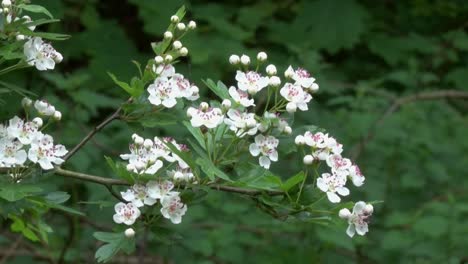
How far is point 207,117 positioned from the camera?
1732 millimetres

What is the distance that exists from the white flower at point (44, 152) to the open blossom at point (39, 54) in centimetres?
15

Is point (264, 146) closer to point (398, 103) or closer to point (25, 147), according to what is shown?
point (25, 147)

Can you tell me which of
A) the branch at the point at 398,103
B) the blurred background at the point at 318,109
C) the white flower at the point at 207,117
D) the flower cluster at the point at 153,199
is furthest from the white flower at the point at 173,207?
the branch at the point at 398,103

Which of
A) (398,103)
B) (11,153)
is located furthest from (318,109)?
(11,153)

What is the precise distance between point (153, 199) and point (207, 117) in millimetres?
181

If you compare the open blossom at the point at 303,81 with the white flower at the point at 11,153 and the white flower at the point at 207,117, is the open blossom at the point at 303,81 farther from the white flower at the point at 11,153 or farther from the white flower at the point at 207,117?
the white flower at the point at 11,153

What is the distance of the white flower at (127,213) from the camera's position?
172 centimetres

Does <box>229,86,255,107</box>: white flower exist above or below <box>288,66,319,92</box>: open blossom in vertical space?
below

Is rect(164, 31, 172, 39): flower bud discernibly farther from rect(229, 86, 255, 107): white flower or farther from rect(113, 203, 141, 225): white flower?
rect(113, 203, 141, 225): white flower

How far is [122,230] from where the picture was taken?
1769 mm

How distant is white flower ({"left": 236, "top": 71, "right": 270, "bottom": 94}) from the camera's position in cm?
178

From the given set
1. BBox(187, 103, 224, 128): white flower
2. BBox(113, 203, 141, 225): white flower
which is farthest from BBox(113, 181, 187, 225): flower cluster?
BBox(187, 103, 224, 128): white flower

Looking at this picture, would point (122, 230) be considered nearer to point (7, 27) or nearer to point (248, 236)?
point (7, 27)

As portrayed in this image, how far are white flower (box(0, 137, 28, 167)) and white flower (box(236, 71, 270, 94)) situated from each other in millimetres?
424
